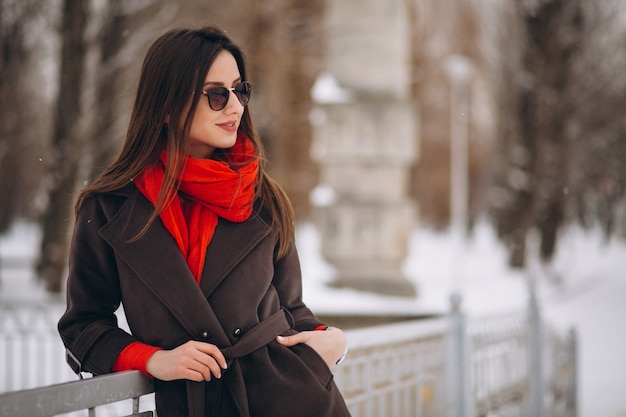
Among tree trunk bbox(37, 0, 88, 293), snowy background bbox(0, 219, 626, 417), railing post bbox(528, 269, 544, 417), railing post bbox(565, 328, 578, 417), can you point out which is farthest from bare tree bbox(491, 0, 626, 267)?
railing post bbox(528, 269, 544, 417)

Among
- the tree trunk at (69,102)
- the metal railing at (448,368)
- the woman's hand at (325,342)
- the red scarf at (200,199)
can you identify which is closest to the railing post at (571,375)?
the metal railing at (448,368)

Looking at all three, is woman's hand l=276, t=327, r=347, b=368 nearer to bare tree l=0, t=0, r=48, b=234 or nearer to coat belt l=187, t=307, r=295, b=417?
coat belt l=187, t=307, r=295, b=417

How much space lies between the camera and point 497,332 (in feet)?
19.1

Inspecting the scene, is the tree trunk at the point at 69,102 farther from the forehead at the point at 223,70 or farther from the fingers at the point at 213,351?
the fingers at the point at 213,351

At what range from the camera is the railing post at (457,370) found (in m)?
5.21

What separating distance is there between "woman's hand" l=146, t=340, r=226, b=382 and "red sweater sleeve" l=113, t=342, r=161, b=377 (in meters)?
0.03

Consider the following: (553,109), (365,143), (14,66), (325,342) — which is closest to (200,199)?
(325,342)

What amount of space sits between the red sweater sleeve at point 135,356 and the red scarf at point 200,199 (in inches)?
7.8

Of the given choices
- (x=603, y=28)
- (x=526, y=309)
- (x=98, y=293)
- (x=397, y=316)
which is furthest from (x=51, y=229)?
(x=603, y=28)

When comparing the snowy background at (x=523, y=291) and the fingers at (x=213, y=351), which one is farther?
the snowy background at (x=523, y=291)

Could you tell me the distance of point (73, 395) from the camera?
199cm

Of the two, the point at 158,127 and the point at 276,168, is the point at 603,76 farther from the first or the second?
the point at 158,127

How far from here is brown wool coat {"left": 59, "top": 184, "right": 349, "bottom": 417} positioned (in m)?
2.04

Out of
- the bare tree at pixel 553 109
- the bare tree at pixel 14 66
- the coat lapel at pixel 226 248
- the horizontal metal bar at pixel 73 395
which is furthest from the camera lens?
the bare tree at pixel 553 109
